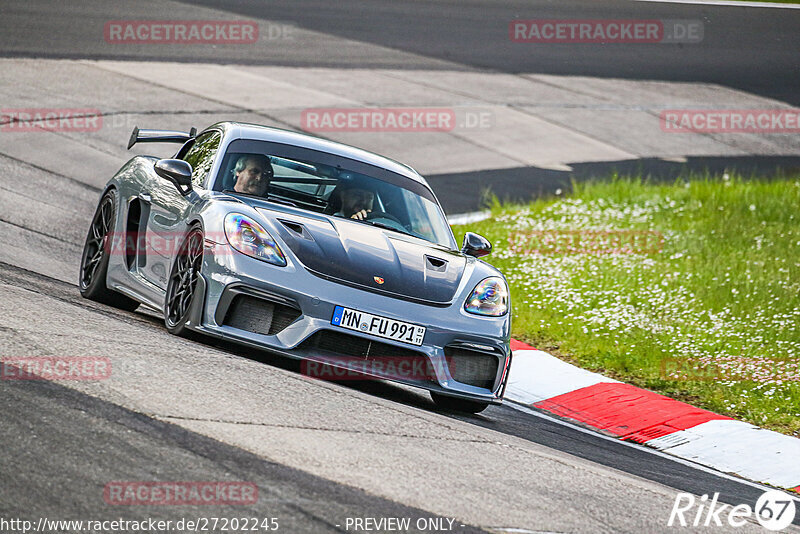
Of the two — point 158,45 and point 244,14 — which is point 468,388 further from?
point 244,14

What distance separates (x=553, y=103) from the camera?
20.5m

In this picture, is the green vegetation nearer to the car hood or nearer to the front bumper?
the car hood

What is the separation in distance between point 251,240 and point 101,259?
1974 millimetres

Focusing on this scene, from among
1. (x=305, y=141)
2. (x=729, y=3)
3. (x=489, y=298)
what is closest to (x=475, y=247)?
(x=489, y=298)

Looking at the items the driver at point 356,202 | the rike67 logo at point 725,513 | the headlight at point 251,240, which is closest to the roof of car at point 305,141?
the driver at point 356,202

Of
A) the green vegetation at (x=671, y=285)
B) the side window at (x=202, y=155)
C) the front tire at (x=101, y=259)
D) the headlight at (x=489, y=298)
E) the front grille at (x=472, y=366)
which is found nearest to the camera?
the front grille at (x=472, y=366)

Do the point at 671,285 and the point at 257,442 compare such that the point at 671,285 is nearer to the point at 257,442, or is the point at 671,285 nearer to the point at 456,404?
the point at 456,404

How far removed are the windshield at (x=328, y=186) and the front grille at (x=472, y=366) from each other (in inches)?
43.3

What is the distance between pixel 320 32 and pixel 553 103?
5.21 m

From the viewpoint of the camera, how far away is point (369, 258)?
6645 millimetres

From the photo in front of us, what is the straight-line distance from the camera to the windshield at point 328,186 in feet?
24.2

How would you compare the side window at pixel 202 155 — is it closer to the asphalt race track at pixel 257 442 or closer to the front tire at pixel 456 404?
the asphalt race track at pixel 257 442

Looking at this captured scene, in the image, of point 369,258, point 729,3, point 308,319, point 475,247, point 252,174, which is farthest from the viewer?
point 729,3

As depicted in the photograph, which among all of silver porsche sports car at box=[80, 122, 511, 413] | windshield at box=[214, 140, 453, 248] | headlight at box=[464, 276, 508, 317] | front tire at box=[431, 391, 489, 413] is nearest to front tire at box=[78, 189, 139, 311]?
silver porsche sports car at box=[80, 122, 511, 413]
